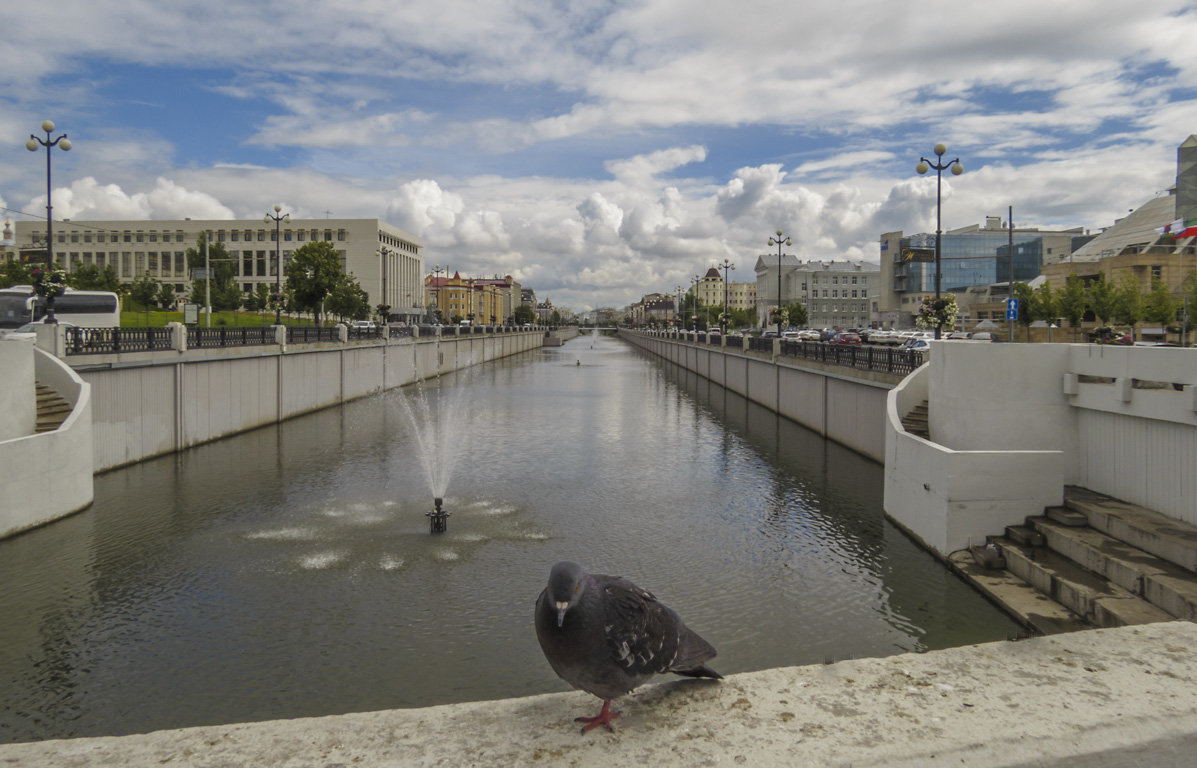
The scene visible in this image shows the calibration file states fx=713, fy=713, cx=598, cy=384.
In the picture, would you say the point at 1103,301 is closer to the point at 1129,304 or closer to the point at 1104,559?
the point at 1129,304

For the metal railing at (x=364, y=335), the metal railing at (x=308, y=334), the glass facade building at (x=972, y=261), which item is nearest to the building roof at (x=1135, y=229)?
the glass facade building at (x=972, y=261)

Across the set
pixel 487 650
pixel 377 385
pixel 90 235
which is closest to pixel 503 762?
pixel 487 650

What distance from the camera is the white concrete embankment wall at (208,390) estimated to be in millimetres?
20641

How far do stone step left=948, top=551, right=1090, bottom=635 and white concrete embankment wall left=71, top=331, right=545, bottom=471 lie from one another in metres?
21.6

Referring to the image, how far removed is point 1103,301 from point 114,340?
6296 centimetres

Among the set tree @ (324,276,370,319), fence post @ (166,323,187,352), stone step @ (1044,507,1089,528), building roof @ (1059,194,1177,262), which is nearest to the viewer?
stone step @ (1044,507,1089,528)

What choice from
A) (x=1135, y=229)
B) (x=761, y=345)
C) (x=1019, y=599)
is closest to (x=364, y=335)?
(x=761, y=345)

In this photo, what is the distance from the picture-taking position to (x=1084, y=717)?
195 inches

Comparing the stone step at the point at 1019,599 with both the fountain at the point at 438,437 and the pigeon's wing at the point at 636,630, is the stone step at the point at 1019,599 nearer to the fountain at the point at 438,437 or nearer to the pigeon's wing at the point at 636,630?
the pigeon's wing at the point at 636,630

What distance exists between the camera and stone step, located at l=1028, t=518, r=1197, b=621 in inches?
334

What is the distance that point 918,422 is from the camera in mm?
16828

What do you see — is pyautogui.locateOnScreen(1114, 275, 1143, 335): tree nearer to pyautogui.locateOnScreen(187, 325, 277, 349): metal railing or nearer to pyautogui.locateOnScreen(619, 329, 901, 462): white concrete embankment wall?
pyautogui.locateOnScreen(619, 329, 901, 462): white concrete embankment wall

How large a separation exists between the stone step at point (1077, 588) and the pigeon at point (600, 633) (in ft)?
22.8

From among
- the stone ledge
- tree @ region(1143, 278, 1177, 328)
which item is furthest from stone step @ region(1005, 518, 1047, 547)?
tree @ region(1143, 278, 1177, 328)
